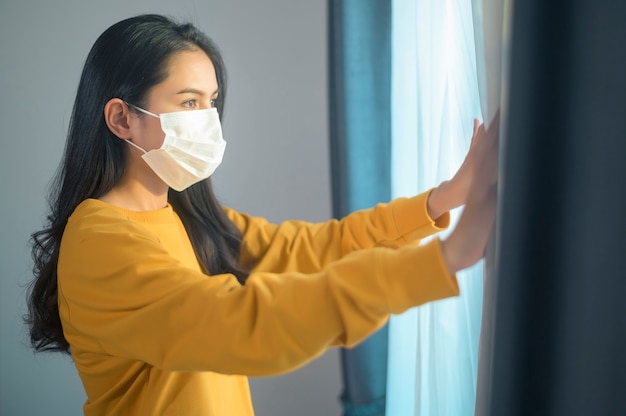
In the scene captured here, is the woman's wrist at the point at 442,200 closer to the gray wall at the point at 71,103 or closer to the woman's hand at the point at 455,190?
the woman's hand at the point at 455,190

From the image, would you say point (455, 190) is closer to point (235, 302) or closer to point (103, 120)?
point (235, 302)

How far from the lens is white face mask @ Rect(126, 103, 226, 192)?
1.17 meters

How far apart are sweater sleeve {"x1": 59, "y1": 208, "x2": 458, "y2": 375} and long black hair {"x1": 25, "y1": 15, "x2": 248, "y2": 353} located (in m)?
0.23

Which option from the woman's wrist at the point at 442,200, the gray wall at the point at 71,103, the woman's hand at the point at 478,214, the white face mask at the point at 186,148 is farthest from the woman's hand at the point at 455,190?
the gray wall at the point at 71,103

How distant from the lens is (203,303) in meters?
0.83

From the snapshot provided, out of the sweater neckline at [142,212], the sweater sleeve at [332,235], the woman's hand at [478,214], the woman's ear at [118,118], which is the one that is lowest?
the sweater sleeve at [332,235]

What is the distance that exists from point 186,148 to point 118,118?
13 centimetres

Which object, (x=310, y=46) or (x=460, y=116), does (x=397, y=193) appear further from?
(x=310, y=46)

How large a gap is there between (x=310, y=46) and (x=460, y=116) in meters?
1.02

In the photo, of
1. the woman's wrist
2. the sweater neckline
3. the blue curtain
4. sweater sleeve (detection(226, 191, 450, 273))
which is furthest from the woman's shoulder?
the blue curtain

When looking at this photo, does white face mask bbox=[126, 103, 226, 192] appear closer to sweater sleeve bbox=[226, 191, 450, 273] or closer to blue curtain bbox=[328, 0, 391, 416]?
sweater sleeve bbox=[226, 191, 450, 273]

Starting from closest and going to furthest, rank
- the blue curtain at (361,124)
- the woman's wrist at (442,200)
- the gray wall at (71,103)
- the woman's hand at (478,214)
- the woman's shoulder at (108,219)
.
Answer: the woman's hand at (478,214) → the woman's shoulder at (108,219) → the woman's wrist at (442,200) → the blue curtain at (361,124) → the gray wall at (71,103)

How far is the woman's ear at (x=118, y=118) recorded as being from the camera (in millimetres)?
1172

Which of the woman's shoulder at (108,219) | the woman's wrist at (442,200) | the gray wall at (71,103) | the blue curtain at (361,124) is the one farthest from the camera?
the gray wall at (71,103)
